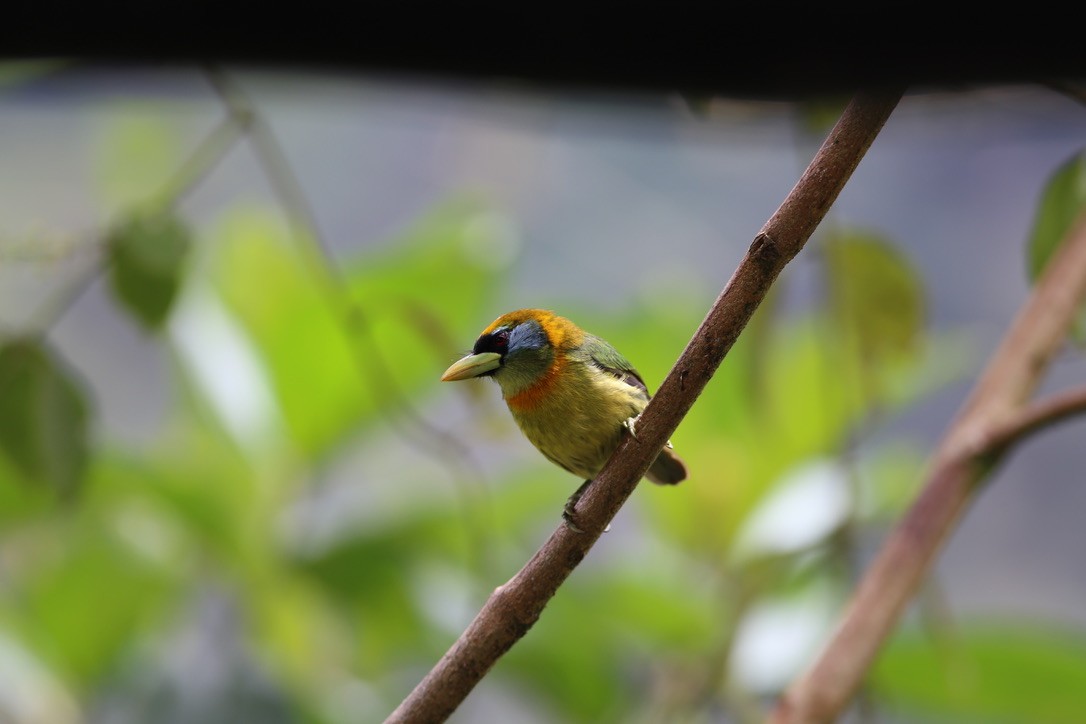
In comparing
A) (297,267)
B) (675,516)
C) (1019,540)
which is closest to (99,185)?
(297,267)

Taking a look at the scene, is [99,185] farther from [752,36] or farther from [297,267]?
[752,36]

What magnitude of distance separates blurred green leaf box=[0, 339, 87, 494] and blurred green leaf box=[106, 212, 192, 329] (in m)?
0.11

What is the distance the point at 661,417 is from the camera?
78cm

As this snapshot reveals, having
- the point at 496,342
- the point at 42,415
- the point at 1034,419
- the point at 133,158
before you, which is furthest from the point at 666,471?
the point at 133,158

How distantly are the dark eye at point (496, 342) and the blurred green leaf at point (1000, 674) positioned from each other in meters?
1.13

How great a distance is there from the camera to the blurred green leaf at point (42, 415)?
111cm

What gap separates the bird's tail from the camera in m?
1.34

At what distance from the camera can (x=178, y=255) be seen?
110cm

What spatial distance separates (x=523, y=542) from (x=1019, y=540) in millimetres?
1612

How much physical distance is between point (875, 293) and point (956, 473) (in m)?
0.26

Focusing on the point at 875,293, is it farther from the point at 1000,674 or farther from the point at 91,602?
the point at 91,602

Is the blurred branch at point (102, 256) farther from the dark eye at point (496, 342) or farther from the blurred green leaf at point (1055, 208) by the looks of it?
the blurred green leaf at point (1055, 208)

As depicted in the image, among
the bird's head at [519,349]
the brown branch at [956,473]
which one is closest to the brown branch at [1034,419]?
the brown branch at [956,473]

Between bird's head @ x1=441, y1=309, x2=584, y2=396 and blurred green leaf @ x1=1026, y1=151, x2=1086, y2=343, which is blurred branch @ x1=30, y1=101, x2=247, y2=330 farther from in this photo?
blurred green leaf @ x1=1026, y1=151, x2=1086, y2=343
